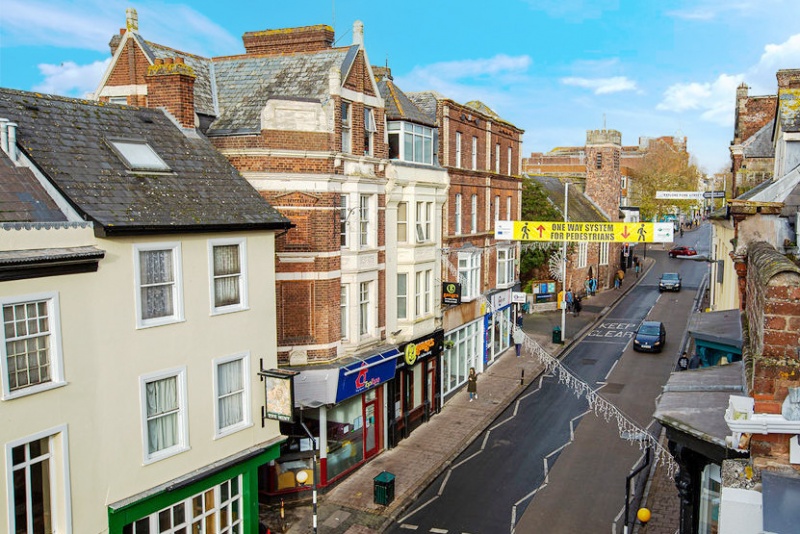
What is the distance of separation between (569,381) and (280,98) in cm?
1893

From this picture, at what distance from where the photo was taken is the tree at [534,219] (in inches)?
1812

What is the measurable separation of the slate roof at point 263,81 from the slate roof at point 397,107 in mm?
3135

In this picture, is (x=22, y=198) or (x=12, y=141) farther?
(x=12, y=141)

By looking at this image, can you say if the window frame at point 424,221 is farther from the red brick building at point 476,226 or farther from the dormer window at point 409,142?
the red brick building at point 476,226

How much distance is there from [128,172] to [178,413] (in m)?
5.34

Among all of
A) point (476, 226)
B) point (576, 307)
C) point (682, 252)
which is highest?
point (476, 226)

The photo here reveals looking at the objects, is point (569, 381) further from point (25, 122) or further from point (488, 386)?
point (25, 122)

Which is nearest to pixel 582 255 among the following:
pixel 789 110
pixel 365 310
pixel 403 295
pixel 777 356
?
pixel 403 295

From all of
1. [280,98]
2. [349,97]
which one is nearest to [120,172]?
[280,98]

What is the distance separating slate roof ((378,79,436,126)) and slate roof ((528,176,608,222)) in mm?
26961

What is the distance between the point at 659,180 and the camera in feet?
257

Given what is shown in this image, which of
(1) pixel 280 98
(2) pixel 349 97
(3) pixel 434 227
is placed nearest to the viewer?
(1) pixel 280 98

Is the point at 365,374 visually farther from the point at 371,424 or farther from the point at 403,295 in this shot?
the point at 403,295

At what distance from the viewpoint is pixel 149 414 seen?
1337 centimetres
